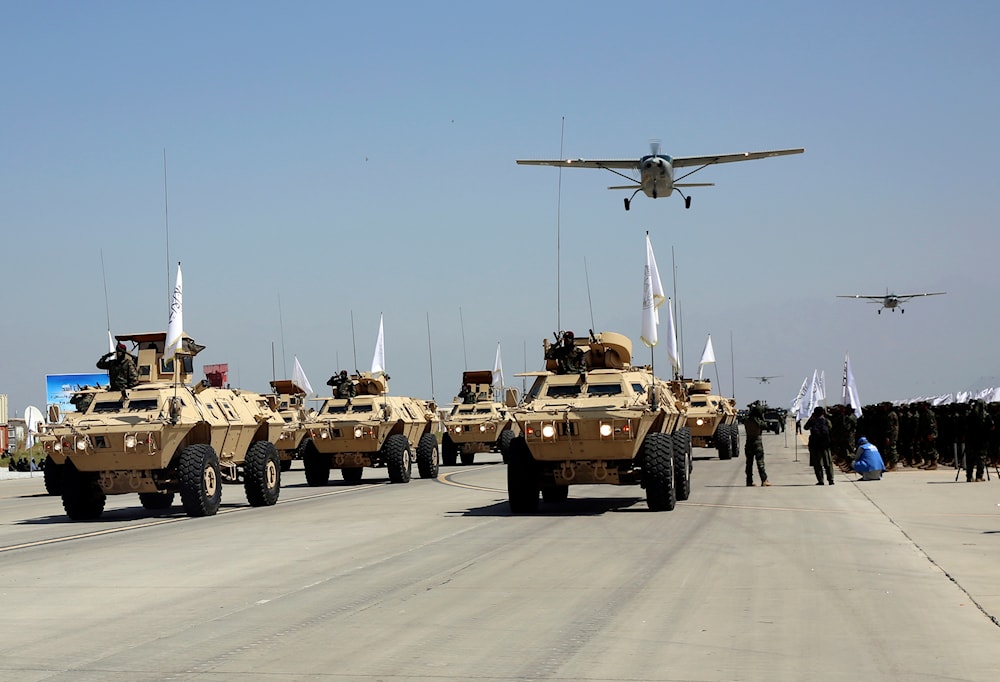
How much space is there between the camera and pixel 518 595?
10.5m

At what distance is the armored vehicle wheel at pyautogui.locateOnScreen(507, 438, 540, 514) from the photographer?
60.0 feet

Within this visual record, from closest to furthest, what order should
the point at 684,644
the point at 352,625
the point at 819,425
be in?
the point at 684,644 → the point at 352,625 → the point at 819,425

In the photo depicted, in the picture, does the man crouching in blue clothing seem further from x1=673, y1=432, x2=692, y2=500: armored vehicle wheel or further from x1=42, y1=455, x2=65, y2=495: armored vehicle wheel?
x1=42, y1=455, x2=65, y2=495: armored vehicle wheel

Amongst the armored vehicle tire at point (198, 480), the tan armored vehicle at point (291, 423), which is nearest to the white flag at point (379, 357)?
the tan armored vehicle at point (291, 423)

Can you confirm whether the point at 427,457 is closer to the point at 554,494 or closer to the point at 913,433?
the point at 554,494

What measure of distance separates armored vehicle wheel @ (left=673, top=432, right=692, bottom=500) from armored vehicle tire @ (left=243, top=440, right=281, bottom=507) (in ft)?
24.1

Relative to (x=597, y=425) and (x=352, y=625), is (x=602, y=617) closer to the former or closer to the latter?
(x=352, y=625)

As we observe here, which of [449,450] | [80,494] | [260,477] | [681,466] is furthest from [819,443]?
[449,450]

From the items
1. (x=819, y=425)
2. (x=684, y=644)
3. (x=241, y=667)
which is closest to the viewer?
(x=241, y=667)

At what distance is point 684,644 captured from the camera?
8180 mm

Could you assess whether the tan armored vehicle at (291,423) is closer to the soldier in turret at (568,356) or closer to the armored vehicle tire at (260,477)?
the armored vehicle tire at (260,477)

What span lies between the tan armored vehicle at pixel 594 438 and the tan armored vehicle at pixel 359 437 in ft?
32.2

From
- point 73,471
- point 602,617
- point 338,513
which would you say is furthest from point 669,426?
point 602,617

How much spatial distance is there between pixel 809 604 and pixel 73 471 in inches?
552
